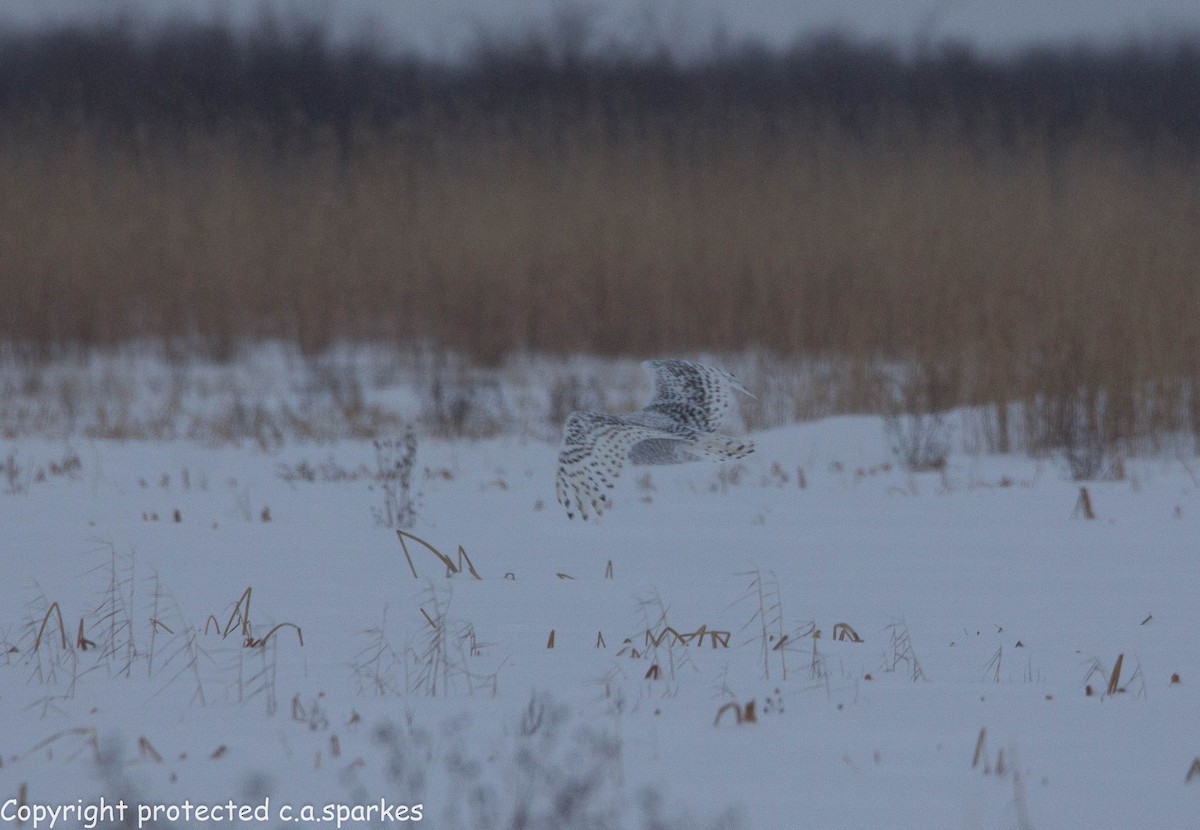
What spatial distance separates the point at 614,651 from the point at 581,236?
24.0ft

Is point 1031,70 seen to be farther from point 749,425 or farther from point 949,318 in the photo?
point 749,425

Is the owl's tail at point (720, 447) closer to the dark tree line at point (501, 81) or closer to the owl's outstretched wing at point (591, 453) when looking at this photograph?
the owl's outstretched wing at point (591, 453)

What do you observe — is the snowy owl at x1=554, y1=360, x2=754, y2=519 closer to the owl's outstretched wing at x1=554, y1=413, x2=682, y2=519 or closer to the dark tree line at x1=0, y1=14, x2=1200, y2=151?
the owl's outstretched wing at x1=554, y1=413, x2=682, y2=519

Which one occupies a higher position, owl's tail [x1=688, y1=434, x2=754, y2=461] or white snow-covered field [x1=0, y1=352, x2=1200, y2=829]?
owl's tail [x1=688, y1=434, x2=754, y2=461]

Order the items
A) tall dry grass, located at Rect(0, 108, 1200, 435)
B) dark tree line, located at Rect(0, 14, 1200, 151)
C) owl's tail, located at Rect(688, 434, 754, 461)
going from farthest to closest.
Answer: dark tree line, located at Rect(0, 14, 1200, 151) → tall dry grass, located at Rect(0, 108, 1200, 435) → owl's tail, located at Rect(688, 434, 754, 461)

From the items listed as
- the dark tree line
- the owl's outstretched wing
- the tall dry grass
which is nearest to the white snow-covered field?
the owl's outstretched wing

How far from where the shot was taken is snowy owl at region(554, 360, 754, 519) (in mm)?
4262

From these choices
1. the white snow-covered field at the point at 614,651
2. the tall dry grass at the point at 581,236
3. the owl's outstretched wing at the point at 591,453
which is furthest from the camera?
the tall dry grass at the point at 581,236

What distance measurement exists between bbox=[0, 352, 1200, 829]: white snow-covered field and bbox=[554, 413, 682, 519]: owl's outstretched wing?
1.16 feet

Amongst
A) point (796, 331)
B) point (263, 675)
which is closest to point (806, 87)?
point (796, 331)

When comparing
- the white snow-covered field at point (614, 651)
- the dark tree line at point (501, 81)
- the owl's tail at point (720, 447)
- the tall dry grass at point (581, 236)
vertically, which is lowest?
the white snow-covered field at point (614, 651)

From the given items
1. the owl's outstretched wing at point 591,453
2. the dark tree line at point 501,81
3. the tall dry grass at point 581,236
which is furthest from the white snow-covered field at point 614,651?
the dark tree line at point 501,81

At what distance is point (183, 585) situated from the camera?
430cm

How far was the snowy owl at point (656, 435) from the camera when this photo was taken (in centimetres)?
426
